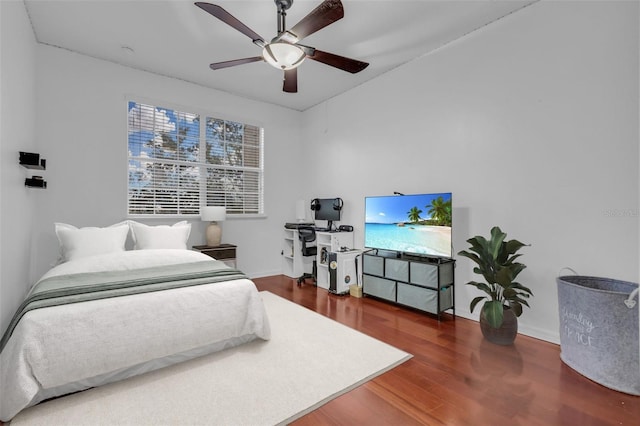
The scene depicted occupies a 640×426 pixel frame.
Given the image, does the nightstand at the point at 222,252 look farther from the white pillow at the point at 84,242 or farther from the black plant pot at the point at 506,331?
the black plant pot at the point at 506,331

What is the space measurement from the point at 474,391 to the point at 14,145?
3.95 metres

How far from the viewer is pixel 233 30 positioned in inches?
118

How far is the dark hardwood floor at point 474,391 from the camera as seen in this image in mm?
1608

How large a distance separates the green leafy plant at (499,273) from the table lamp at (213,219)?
323 cm

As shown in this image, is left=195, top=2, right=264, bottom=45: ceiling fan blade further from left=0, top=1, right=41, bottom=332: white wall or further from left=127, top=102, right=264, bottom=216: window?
left=127, top=102, right=264, bottom=216: window

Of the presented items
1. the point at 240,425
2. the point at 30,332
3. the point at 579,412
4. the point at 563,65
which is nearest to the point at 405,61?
the point at 563,65

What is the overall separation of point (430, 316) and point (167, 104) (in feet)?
14.6

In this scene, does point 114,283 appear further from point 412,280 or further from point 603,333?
point 603,333

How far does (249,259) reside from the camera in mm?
4898

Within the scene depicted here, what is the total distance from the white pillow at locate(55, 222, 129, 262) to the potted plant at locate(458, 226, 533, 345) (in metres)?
3.64

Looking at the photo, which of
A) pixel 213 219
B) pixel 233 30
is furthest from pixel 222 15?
pixel 213 219

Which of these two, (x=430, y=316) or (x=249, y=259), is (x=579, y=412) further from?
(x=249, y=259)

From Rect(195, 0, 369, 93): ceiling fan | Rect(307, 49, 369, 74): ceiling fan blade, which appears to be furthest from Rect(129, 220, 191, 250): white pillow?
Rect(307, 49, 369, 74): ceiling fan blade

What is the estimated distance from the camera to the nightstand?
161 inches
